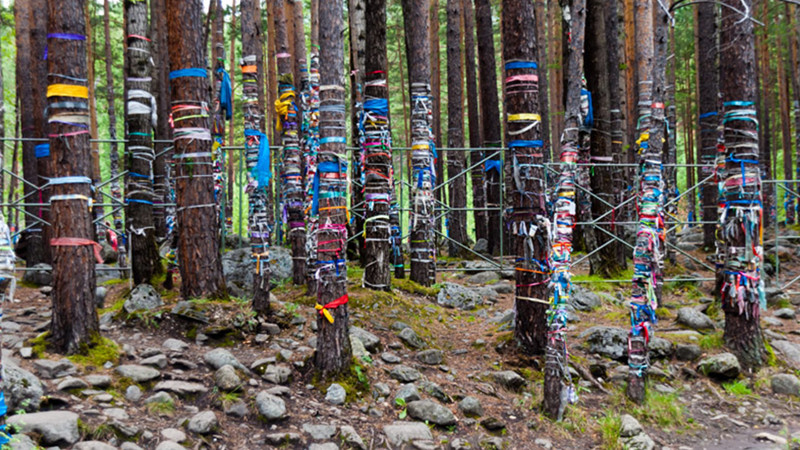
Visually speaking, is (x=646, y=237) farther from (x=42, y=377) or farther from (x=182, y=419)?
(x=42, y=377)

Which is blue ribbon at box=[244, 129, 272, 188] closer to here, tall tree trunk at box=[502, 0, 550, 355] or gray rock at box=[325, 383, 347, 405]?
gray rock at box=[325, 383, 347, 405]

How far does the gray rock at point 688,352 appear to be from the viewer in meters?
6.93

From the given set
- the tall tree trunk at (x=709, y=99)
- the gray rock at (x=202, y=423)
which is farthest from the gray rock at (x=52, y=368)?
the tall tree trunk at (x=709, y=99)

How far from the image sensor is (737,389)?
6336mm

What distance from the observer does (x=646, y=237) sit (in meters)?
5.82

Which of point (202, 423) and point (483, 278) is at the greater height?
point (483, 278)

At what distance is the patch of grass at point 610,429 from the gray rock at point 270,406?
9.42 feet

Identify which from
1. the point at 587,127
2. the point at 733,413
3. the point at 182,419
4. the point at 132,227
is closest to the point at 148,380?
the point at 182,419

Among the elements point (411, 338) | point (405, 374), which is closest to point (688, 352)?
point (411, 338)

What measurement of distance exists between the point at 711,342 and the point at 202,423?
6169 millimetres

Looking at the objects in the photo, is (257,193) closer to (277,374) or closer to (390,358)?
(277,374)

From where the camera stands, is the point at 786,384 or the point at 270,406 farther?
the point at 786,384

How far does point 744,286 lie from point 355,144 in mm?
7309

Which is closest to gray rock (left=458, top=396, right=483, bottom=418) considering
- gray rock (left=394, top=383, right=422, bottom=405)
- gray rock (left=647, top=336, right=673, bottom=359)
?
gray rock (left=394, top=383, right=422, bottom=405)
